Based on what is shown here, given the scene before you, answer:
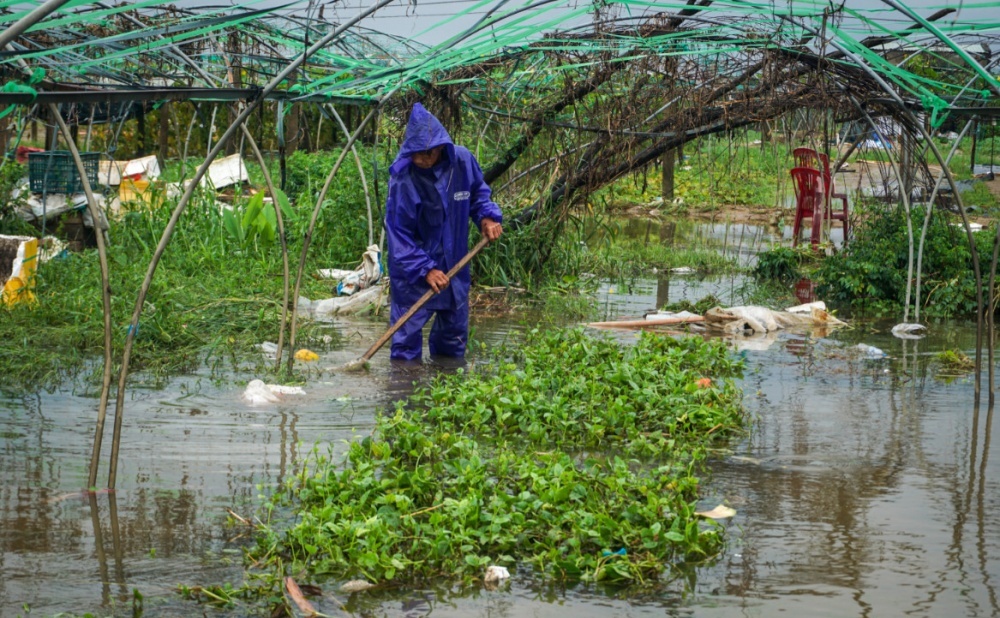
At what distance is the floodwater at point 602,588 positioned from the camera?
3.74 meters

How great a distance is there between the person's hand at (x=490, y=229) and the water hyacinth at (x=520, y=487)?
3.99ft

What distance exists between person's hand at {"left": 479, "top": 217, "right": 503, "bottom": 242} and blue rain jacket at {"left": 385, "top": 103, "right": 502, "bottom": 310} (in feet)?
0.27

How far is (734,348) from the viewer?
8695 mm

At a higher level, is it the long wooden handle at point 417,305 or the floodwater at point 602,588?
the long wooden handle at point 417,305

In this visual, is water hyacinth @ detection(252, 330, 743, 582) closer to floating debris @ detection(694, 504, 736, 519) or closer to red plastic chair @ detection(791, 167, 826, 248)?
floating debris @ detection(694, 504, 736, 519)

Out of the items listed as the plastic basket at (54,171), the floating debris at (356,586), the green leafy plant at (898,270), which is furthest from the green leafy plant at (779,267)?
the floating debris at (356,586)

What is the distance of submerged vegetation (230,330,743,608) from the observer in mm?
3930

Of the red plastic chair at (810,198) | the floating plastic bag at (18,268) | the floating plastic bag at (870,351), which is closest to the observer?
the floating plastic bag at (870,351)

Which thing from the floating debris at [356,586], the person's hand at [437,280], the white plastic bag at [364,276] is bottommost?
the floating debris at [356,586]

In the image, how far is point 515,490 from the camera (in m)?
4.70

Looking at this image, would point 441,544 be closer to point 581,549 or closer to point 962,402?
point 581,549

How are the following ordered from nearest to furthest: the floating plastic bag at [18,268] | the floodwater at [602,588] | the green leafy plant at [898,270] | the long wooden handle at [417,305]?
1. the floodwater at [602,588]
2. the long wooden handle at [417,305]
3. the floating plastic bag at [18,268]
4. the green leafy plant at [898,270]

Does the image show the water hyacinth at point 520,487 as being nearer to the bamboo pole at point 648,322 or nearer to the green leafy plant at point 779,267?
the bamboo pole at point 648,322

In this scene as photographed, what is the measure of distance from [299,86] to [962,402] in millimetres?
4669
